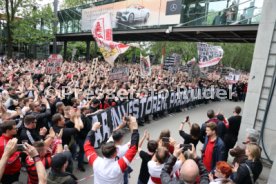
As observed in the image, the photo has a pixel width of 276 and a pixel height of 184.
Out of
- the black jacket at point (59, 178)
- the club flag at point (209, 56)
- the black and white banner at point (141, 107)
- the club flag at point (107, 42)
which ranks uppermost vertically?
the club flag at point (107, 42)

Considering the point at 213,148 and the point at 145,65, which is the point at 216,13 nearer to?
the point at 145,65

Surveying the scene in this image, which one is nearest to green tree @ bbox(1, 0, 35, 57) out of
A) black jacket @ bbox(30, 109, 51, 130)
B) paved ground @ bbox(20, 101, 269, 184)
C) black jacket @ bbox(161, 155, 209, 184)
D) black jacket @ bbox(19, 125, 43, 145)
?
paved ground @ bbox(20, 101, 269, 184)

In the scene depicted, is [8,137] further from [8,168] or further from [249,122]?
[249,122]

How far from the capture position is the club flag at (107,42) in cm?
1061

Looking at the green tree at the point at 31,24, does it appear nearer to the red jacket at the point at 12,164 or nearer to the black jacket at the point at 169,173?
the red jacket at the point at 12,164

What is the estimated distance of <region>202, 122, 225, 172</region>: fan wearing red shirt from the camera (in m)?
5.29

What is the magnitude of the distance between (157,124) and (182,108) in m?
4.28

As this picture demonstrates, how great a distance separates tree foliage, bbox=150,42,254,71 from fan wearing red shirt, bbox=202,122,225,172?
33758 mm

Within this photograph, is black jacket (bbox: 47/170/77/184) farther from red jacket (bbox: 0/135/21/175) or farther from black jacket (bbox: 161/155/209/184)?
red jacket (bbox: 0/135/21/175)

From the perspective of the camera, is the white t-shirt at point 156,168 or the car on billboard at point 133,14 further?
the car on billboard at point 133,14

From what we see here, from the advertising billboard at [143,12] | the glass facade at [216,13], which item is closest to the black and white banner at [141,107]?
the glass facade at [216,13]

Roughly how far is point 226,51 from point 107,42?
123ft

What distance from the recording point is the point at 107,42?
10.7m

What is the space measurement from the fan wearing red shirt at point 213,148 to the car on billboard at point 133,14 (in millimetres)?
17106
